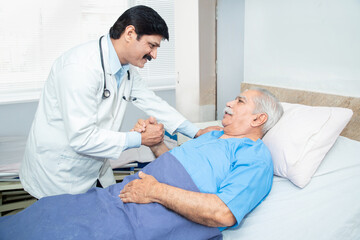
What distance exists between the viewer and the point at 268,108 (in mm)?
1379

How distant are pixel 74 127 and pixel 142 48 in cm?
47

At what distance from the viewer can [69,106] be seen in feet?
3.93

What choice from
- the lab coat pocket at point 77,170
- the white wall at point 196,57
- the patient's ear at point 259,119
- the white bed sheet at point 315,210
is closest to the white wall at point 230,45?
the white wall at point 196,57

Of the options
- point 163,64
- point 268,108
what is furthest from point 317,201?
point 163,64

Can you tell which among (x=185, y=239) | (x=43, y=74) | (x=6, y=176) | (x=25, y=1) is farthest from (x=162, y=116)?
(x=25, y=1)

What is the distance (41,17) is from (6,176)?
1.60 m

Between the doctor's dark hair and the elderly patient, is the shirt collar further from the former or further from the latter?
the elderly patient

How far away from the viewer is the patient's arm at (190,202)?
100cm

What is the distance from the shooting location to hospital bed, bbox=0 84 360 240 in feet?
3.57

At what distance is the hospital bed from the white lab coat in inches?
26.9

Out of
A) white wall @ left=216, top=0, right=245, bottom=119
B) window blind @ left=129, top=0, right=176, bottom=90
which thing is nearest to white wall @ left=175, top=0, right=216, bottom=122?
white wall @ left=216, top=0, right=245, bottom=119

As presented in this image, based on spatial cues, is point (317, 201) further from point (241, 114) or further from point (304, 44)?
point (304, 44)

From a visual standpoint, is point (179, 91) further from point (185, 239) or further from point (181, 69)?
point (185, 239)

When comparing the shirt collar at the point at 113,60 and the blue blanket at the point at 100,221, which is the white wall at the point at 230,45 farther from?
the blue blanket at the point at 100,221
